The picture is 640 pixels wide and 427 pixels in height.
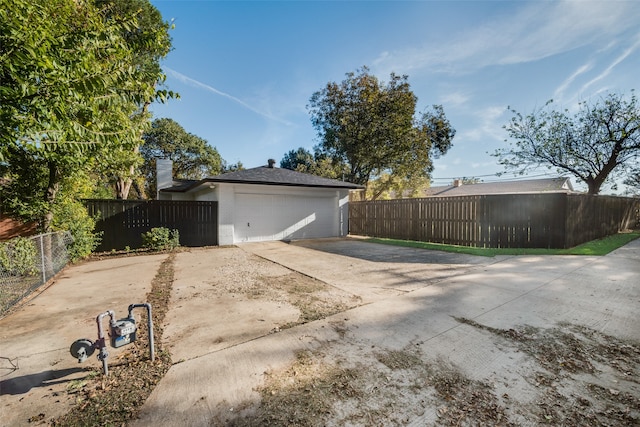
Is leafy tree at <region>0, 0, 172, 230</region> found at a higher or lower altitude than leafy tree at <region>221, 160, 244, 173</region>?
lower

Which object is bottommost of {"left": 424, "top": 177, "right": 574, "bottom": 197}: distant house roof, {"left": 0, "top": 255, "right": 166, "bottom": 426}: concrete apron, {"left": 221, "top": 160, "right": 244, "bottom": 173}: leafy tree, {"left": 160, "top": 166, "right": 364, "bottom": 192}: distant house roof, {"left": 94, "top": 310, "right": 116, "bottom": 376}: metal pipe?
{"left": 0, "top": 255, "right": 166, "bottom": 426}: concrete apron

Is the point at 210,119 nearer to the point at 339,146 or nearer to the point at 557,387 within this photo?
the point at 339,146

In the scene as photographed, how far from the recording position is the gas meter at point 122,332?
2.05 metres

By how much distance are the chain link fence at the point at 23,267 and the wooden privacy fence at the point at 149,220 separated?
9.18 ft

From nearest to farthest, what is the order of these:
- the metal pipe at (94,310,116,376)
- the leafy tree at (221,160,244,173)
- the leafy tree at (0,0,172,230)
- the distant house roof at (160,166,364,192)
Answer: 1. the metal pipe at (94,310,116,376)
2. the leafy tree at (0,0,172,230)
3. the distant house roof at (160,166,364,192)
4. the leafy tree at (221,160,244,173)

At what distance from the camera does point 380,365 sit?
7.34 ft

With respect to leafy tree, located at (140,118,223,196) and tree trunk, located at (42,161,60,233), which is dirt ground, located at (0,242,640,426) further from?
leafy tree, located at (140,118,223,196)

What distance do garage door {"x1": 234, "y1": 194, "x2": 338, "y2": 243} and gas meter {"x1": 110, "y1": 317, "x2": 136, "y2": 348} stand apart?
8.54 m

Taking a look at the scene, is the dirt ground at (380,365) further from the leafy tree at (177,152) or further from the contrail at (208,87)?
the leafy tree at (177,152)

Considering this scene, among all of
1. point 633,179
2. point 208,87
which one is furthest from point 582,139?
point 208,87

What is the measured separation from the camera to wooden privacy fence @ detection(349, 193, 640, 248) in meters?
7.84

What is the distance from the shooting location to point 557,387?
76.6 inches

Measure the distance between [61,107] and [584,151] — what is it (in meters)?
19.9

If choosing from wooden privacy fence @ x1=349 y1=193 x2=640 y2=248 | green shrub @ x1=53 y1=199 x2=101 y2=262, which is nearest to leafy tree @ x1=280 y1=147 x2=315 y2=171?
wooden privacy fence @ x1=349 y1=193 x2=640 y2=248
